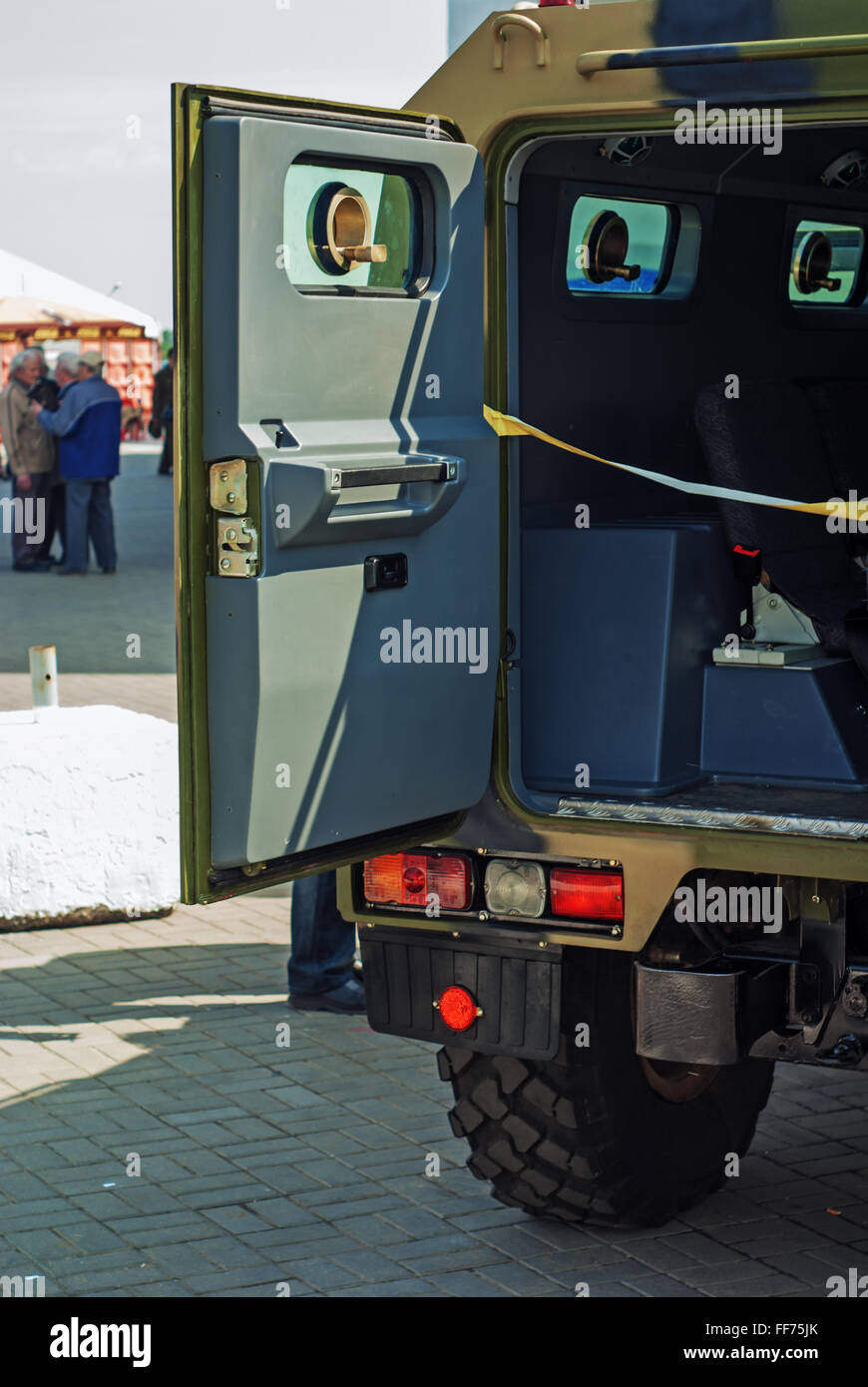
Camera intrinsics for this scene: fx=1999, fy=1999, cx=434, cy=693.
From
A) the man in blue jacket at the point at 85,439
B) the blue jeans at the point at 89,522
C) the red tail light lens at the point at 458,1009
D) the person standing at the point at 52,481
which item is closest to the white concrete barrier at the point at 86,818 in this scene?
the red tail light lens at the point at 458,1009

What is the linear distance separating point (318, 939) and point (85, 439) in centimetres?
1159

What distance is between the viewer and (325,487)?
3732mm

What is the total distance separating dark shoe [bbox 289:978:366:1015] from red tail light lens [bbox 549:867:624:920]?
7.56ft

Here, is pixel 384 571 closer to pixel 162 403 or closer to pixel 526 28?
pixel 526 28

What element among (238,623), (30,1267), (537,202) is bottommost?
(30,1267)

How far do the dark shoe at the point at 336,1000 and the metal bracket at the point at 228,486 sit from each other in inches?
123

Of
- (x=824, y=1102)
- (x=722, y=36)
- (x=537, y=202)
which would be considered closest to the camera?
(x=722, y=36)

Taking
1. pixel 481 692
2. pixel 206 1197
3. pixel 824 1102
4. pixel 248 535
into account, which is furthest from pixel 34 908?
pixel 248 535

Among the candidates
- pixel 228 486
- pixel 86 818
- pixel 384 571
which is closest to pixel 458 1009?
pixel 384 571

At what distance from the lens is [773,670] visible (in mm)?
4621

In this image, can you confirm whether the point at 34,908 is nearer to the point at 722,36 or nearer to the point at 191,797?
the point at 191,797

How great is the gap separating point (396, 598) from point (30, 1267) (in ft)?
6.08

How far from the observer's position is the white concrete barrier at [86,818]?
297 inches

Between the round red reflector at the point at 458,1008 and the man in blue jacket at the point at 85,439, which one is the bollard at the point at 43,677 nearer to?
the round red reflector at the point at 458,1008
